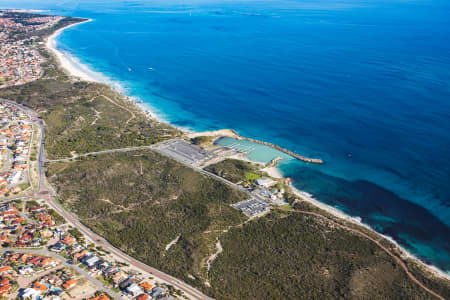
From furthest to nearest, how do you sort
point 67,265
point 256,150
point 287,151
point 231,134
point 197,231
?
1. point 231,134
2. point 256,150
3. point 287,151
4. point 197,231
5. point 67,265

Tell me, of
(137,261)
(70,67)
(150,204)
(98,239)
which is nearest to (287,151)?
(150,204)

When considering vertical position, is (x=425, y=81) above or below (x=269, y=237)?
above

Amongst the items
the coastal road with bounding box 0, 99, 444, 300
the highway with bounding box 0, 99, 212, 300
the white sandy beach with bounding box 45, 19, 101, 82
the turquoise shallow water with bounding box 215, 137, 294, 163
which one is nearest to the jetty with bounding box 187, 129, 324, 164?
the turquoise shallow water with bounding box 215, 137, 294, 163

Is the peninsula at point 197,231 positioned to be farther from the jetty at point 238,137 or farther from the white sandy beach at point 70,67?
the white sandy beach at point 70,67

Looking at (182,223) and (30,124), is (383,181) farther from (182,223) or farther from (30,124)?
(30,124)

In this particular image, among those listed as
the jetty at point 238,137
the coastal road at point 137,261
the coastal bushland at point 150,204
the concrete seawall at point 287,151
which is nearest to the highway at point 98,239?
the coastal road at point 137,261

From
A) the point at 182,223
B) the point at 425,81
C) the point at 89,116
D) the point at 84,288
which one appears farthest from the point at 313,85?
the point at 84,288

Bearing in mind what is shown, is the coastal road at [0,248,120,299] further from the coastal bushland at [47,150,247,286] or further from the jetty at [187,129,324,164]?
the jetty at [187,129,324,164]

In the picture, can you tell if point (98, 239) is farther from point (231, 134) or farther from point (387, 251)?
point (231, 134)
